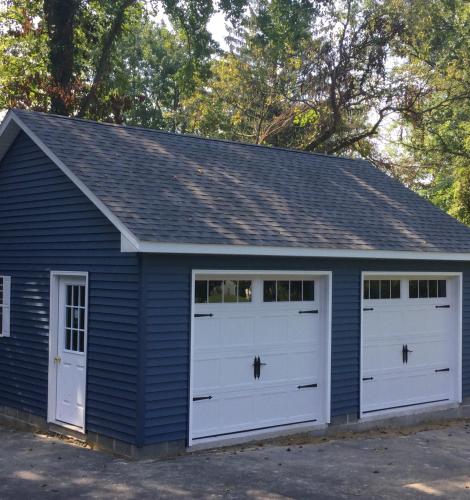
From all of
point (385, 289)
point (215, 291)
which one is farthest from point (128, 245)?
point (385, 289)

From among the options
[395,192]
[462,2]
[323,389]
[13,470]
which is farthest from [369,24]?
[13,470]

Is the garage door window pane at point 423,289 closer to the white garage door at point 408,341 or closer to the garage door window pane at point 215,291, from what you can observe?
the white garage door at point 408,341

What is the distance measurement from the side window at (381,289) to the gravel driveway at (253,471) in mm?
2444

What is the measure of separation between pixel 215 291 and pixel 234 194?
184 cm

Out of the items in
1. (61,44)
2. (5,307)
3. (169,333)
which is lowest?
(169,333)

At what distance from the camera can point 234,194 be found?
11.0 meters

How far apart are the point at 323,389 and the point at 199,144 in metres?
4.90

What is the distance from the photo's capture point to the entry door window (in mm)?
10203

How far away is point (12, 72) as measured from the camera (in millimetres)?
27062

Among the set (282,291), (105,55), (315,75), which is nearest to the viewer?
(282,291)

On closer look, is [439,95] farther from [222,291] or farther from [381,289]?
[222,291]

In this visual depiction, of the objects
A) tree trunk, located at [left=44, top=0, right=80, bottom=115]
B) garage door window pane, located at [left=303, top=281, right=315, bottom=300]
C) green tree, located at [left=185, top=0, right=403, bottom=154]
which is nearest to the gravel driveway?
garage door window pane, located at [left=303, top=281, right=315, bottom=300]

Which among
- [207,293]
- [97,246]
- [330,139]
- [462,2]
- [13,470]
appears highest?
[462,2]

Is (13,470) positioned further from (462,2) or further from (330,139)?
(462,2)
